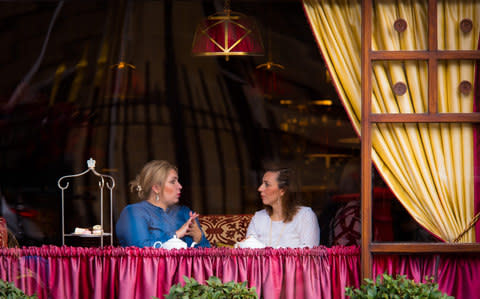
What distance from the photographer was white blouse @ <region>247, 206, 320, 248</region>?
5.34 m

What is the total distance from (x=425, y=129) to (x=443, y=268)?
783 millimetres

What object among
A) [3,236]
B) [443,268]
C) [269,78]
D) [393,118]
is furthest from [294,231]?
[269,78]

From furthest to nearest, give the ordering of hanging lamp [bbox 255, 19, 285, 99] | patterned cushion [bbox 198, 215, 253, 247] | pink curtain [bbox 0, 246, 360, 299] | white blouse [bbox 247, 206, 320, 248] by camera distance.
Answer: hanging lamp [bbox 255, 19, 285, 99] < patterned cushion [bbox 198, 215, 253, 247] < white blouse [bbox 247, 206, 320, 248] < pink curtain [bbox 0, 246, 360, 299]

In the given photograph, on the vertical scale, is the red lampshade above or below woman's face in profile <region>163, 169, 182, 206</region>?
above

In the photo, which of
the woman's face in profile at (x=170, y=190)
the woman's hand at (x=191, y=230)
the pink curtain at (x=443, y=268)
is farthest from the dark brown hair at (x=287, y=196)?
the pink curtain at (x=443, y=268)

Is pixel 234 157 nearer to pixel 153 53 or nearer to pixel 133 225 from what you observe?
pixel 153 53

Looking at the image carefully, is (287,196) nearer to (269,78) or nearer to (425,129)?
(425,129)

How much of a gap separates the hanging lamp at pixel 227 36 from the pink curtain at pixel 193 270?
2.08 metres

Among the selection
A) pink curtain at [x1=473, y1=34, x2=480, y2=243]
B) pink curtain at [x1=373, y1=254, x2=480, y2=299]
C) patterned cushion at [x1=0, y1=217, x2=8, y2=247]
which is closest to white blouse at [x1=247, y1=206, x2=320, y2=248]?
pink curtain at [x1=373, y1=254, x2=480, y2=299]

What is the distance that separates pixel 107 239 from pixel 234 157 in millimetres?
1957

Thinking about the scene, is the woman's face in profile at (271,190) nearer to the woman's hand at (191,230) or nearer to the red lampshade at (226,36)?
the woman's hand at (191,230)

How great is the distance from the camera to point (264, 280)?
4133 millimetres

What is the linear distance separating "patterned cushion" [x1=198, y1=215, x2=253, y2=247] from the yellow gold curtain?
276 centimetres

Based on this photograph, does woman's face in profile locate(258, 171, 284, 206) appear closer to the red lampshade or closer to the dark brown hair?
the dark brown hair
